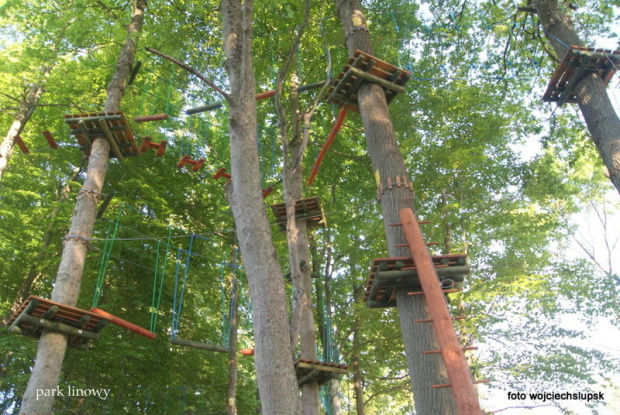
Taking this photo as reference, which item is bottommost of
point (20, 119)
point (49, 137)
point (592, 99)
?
point (592, 99)

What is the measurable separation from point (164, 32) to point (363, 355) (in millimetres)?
9372

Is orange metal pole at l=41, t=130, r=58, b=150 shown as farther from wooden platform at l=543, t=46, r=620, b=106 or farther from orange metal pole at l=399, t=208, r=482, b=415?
wooden platform at l=543, t=46, r=620, b=106

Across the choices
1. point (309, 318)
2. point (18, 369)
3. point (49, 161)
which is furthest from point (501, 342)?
point (49, 161)

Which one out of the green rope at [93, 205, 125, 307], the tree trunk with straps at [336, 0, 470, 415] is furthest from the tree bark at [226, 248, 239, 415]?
the tree trunk with straps at [336, 0, 470, 415]

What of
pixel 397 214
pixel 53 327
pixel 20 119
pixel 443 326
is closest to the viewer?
pixel 443 326

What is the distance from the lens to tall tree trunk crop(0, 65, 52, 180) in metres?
9.24

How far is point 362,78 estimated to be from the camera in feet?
22.4

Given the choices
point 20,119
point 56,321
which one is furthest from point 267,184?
point 56,321

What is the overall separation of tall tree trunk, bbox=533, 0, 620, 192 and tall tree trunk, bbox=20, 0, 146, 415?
7.39 metres

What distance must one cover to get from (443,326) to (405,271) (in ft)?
3.17

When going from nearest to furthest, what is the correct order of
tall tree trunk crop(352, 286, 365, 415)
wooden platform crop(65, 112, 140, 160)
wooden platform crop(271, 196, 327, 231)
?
1. wooden platform crop(65, 112, 140, 160)
2. wooden platform crop(271, 196, 327, 231)
3. tall tree trunk crop(352, 286, 365, 415)

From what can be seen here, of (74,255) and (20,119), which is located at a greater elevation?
(20,119)

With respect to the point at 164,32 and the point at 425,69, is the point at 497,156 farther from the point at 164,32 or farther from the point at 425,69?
the point at 164,32

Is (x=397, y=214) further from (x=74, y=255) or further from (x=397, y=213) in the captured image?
(x=74, y=255)
